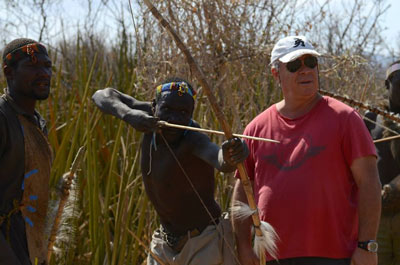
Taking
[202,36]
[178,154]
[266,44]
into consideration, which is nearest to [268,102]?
[266,44]

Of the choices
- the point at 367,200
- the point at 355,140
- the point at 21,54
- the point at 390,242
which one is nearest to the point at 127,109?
the point at 21,54

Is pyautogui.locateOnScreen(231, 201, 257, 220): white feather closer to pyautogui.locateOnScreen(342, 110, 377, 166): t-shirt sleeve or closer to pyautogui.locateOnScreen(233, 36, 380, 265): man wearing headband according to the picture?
pyautogui.locateOnScreen(233, 36, 380, 265): man wearing headband

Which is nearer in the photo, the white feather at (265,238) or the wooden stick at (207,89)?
the wooden stick at (207,89)

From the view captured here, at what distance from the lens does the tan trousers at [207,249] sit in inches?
126

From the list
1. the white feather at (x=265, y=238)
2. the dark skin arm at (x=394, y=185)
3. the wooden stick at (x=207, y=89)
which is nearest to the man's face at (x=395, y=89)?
the dark skin arm at (x=394, y=185)

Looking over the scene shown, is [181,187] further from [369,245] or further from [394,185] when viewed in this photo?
[394,185]

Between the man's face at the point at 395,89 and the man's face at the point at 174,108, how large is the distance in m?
1.85

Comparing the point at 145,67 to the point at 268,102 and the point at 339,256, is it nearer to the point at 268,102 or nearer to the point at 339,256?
the point at 268,102

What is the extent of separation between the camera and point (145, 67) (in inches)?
184

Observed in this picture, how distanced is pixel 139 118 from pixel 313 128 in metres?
0.83

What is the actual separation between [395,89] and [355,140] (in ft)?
5.72

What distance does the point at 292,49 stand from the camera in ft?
10.3

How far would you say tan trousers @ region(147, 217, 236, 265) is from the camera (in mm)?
3195

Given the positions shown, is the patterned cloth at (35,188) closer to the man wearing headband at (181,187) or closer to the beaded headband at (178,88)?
the man wearing headband at (181,187)
